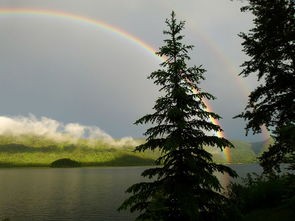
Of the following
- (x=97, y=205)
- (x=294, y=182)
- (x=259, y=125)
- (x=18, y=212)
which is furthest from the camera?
(x=97, y=205)

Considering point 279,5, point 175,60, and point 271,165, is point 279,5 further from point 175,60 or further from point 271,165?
point 271,165

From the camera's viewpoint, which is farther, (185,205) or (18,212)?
(18,212)

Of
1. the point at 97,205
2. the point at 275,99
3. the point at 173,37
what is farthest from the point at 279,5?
the point at 97,205

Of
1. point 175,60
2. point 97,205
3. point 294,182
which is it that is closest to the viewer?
point 294,182

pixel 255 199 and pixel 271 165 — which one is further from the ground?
pixel 271 165

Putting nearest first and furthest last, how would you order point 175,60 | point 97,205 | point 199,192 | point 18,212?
1. point 199,192
2. point 175,60
3. point 18,212
4. point 97,205

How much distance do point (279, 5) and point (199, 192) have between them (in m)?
12.3

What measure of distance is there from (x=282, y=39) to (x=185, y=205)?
37.8 ft

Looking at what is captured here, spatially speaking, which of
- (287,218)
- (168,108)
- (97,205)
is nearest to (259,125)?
Answer: (287,218)

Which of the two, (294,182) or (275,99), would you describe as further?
(275,99)

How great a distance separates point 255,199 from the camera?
20016 millimetres

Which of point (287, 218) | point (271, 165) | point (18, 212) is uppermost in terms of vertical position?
point (271, 165)

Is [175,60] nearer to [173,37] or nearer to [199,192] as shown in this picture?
[173,37]

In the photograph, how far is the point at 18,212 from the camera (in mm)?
65875
